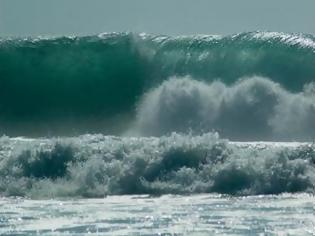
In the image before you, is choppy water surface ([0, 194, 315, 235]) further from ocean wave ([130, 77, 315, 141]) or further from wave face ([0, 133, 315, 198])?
ocean wave ([130, 77, 315, 141])

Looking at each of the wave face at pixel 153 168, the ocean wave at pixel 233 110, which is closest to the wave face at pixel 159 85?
the ocean wave at pixel 233 110

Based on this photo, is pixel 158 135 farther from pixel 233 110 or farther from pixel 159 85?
pixel 159 85

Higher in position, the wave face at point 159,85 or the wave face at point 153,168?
the wave face at point 159,85

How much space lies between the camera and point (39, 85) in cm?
3002

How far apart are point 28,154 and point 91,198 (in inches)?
115

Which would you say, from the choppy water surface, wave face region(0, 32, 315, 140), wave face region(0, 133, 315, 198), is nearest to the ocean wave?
wave face region(0, 32, 315, 140)

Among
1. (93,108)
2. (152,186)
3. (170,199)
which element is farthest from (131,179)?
(93,108)

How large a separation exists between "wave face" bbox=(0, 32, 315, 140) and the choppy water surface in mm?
9292

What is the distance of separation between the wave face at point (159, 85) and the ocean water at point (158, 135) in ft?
0.12

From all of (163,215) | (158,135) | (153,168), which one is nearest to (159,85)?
(158,135)

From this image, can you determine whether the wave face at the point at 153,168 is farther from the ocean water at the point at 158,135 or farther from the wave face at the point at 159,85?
the wave face at the point at 159,85

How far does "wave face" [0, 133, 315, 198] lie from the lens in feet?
55.0

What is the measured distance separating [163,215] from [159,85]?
47.6ft

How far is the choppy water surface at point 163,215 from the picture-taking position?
42.5 feet
